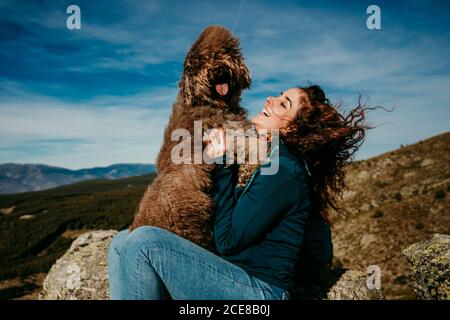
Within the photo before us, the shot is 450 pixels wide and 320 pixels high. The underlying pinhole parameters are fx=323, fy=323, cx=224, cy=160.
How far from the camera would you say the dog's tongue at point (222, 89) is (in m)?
3.33

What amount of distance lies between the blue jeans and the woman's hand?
0.92m

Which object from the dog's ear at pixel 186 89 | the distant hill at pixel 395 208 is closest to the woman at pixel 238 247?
the dog's ear at pixel 186 89

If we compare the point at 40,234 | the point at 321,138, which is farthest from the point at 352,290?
the point at 40,234

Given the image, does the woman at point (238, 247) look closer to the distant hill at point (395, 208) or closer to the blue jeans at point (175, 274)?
the blue jeans at point (175, 274)

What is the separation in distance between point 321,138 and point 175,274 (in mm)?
1689

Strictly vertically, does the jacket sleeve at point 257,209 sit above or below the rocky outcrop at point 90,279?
above

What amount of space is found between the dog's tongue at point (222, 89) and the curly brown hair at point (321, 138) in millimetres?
773

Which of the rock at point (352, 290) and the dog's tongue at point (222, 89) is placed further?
the rock at point (352, 290)

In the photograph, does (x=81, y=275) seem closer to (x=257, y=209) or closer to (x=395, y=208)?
(x=257, y=209)

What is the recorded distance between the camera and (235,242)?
2381 mm

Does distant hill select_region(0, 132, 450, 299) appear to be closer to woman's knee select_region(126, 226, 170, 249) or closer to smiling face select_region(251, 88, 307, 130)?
smiling face select_region(251, 88, 307, 130)
